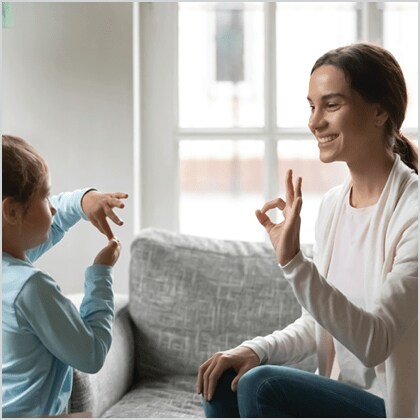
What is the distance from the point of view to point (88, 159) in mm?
2031

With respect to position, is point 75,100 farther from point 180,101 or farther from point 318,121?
point 318,121

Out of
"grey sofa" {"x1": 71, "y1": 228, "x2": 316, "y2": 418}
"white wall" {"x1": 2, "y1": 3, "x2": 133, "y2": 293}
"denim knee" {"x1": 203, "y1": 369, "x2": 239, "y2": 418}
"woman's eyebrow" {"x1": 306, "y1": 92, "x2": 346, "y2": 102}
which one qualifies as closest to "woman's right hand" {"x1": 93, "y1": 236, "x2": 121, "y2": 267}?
"denim knee" {"x1": 203, "y1": 369, "x2": 239, "y2": 418}

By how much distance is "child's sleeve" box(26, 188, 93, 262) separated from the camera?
1288 mm

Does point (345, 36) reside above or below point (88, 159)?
above

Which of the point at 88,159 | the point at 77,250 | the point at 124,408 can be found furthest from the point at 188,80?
the point at 124,408

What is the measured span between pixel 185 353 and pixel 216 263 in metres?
0.19

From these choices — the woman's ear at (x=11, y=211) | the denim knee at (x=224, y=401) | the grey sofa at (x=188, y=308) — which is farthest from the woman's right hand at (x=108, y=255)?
the grey sofa at (x=188, y=308)

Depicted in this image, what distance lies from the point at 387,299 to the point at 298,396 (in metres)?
0.18

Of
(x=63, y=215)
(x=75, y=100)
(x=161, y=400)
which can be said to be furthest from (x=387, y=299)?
(x=75, y=100)

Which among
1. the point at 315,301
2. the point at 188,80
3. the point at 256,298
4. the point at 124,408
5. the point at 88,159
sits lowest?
the point at 124,408

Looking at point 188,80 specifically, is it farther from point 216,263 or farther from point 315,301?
point 315,301

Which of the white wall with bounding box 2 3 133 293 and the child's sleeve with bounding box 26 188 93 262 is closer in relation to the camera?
the child's sleeve with bounding box 26 188 93 262

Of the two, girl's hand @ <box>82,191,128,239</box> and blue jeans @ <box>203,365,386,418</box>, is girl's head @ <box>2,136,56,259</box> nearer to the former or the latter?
girl's hand @ <box>82,191,128,239</box>

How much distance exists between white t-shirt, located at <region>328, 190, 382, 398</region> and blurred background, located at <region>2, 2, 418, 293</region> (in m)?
0.76
